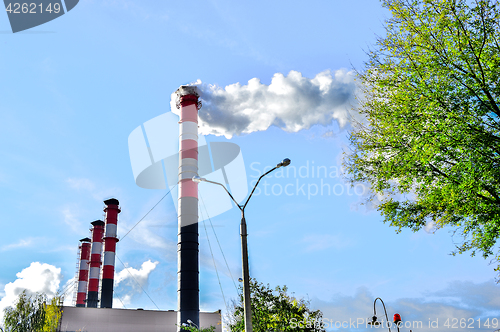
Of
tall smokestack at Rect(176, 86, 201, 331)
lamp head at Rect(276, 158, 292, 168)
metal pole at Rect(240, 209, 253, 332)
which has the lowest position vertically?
metal pole at Rect(240, 209, 253, 332)

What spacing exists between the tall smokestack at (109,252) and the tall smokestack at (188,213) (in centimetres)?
2236

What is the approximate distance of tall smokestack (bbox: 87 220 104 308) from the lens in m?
54.8

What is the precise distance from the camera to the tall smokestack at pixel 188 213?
3125 cm

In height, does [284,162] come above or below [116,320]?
above

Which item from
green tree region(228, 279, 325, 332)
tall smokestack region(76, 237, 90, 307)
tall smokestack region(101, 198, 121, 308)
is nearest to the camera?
green tree region(228, 279, 325, 332)

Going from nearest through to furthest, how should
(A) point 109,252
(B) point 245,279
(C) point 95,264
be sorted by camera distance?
(B) point 245,279
(A) point 109,252
(C) point 95,264

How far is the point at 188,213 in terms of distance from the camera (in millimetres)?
33594

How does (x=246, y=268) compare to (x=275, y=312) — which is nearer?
(x=246, y=268)

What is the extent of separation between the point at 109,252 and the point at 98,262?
7.28 meters

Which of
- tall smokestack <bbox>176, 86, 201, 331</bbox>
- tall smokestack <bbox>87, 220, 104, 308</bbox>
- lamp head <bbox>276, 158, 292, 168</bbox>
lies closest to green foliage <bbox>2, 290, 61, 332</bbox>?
tall smokestack <bbox>176, 86, 201, 331</bbox>

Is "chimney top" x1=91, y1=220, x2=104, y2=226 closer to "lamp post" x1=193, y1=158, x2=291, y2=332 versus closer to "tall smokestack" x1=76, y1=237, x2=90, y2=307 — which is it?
"tall smokestack" x1=76, y1=237, x2=90, y2=307

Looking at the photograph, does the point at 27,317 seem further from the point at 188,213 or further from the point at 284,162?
the point at 284,162

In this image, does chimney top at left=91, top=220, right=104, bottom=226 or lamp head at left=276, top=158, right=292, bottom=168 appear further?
chimney top at left=91, top=220, right=104, bottom=226

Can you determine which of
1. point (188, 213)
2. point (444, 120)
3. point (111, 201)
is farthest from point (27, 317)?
point (444, 120)
